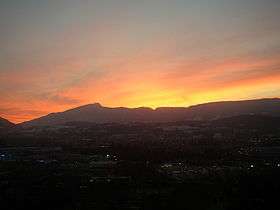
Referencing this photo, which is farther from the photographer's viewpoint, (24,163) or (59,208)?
(24,163)

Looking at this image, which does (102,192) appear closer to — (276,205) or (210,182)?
(210,182)

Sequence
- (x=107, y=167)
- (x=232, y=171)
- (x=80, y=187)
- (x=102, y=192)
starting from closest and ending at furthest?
(x=102, y=192) < (x=80, y=187) < (x=232, y=171) < (x=107, y=167)

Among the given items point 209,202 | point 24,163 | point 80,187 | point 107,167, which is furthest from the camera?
point 24,163

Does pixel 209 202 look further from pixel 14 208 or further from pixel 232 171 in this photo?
pixel 232 171

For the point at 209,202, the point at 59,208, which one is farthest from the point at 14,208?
the point at 209,202

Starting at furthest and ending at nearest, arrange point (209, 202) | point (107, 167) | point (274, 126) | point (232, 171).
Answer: point (274, 126)
point (107, 167)
point (232, 171)
point (209, 202)

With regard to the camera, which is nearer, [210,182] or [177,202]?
[177,202]

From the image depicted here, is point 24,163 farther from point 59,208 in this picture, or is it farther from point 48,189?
point 59,208

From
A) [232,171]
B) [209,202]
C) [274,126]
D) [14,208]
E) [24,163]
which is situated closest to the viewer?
[14,208]

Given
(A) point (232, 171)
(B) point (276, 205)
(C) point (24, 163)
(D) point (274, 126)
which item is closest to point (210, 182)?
(A) point (232, 171)
